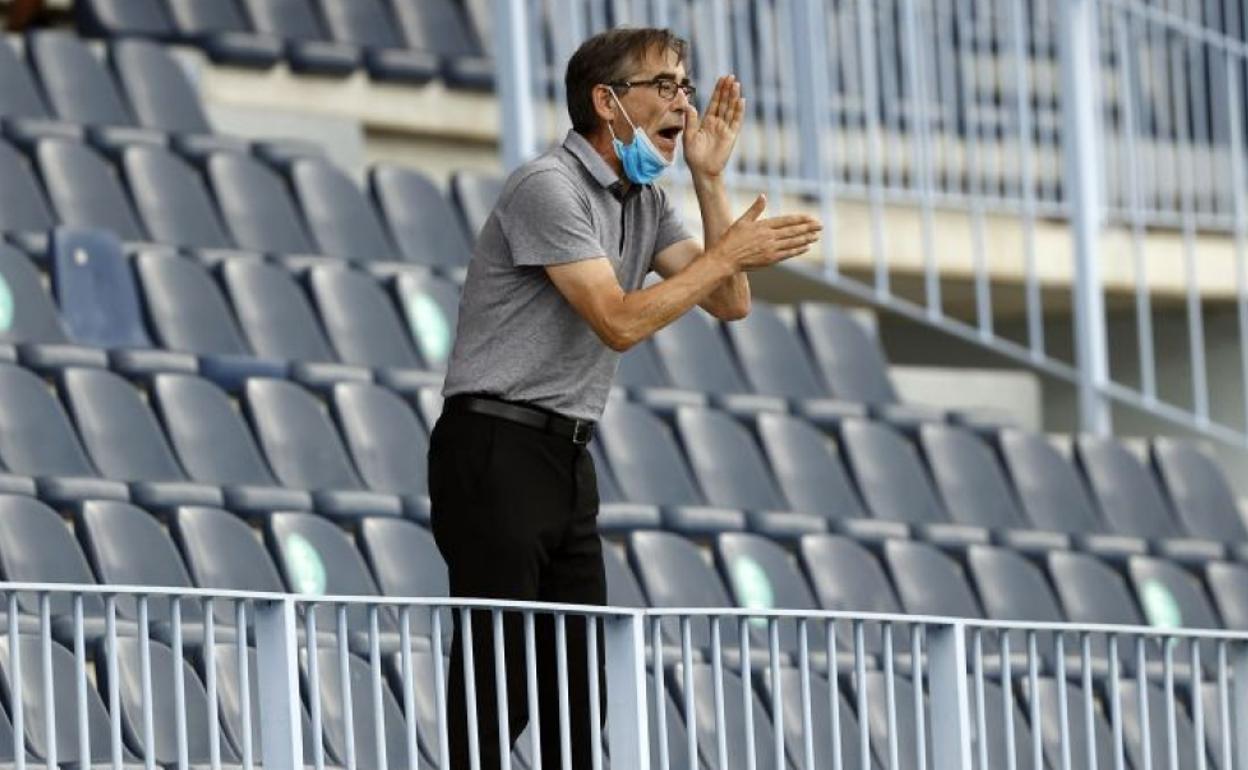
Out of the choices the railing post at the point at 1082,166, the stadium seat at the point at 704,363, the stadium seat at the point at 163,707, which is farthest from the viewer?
the railing post at the point at 1082,166

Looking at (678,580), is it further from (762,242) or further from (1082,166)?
(1082,166)

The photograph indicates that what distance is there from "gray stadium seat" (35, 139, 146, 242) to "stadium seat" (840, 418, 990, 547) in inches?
73.1

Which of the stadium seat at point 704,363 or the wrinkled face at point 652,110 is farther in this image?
the stadium seat at point 704,363

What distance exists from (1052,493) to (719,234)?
4113 millimetres

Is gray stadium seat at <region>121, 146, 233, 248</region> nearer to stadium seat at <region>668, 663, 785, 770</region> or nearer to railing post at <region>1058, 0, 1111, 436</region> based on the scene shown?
stadium seat at <region>668, 663, 785, 770</region>

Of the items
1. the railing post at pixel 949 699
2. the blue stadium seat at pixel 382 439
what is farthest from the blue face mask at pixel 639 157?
the blue stadium seat at pixel 382 439

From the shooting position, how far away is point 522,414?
4.51 meters

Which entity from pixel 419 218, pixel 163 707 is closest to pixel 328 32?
pixel 419 218

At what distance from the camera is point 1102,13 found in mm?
10438

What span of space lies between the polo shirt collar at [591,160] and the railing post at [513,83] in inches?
160

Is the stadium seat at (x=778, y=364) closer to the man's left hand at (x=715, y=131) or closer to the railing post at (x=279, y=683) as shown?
the man's left hand at (x=715, y=131)

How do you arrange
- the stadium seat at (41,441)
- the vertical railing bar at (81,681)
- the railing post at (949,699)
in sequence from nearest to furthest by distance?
the vertical railing bar at (81,681) → the railing post at (949,699) → the stadium seat at (41,441)

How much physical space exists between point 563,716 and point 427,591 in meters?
2.12

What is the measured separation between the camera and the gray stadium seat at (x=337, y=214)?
26.6 ft
